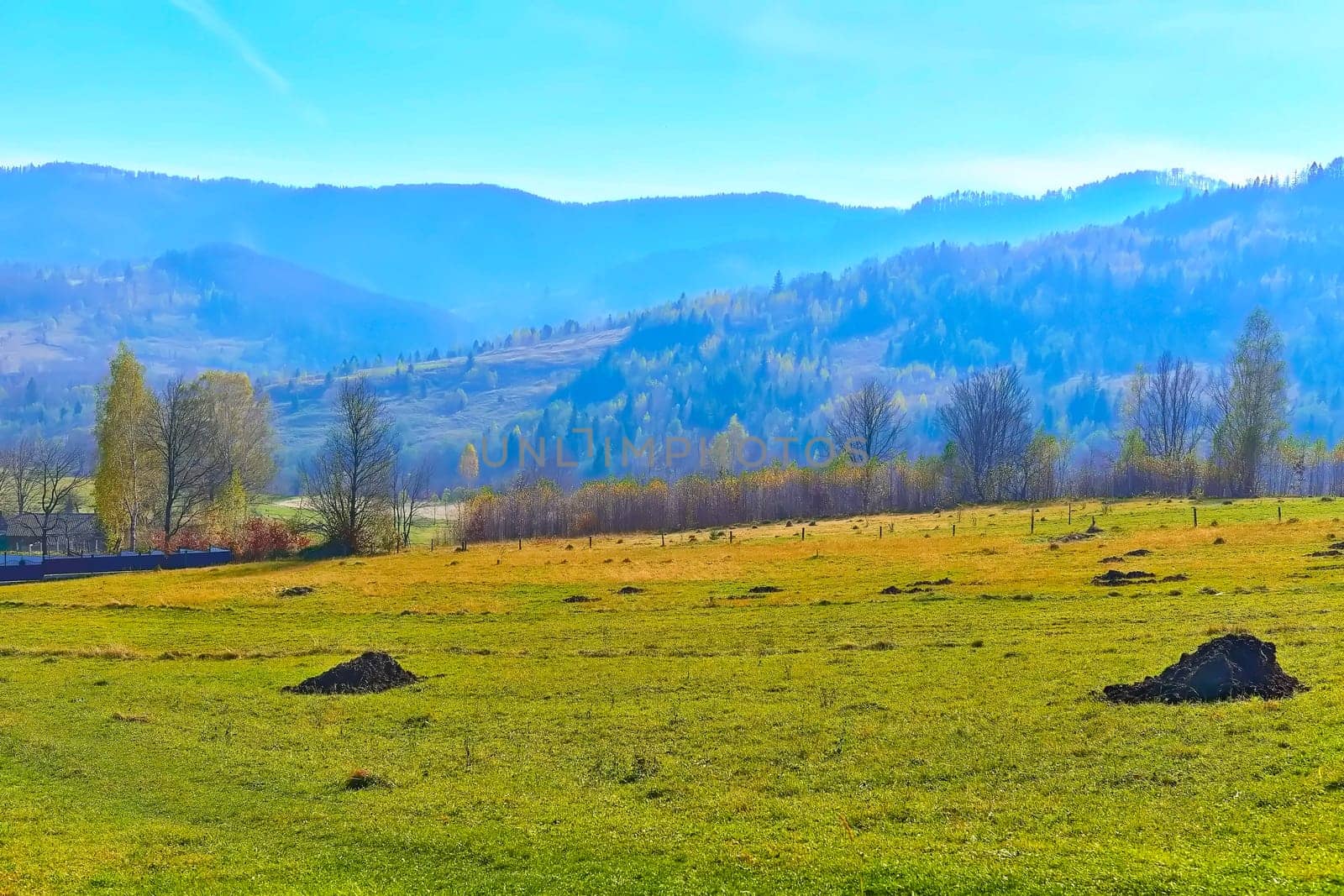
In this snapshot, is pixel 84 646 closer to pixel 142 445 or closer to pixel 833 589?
pixel 833 589

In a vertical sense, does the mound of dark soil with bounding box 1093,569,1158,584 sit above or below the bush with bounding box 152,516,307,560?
below

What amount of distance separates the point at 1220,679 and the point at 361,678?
24346 mm

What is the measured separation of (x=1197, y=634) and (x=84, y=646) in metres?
42.8

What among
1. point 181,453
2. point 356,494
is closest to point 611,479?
point 356,494

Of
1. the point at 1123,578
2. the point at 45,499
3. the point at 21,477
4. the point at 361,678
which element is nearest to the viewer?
the point at 361,678

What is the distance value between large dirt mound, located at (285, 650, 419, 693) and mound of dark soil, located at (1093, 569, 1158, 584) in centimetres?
3124

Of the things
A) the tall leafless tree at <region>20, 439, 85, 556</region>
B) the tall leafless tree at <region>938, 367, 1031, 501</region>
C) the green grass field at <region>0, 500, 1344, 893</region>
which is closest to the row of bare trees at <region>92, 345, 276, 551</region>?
the tall leafless tree at <region>20, 439, 85, 556</region>

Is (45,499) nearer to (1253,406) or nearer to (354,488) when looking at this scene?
(354,488)

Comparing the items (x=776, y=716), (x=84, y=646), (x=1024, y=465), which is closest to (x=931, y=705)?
(x=776, y=716)

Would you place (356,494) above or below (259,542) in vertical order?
above

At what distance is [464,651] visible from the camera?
37.4 meters

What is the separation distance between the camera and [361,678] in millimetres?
30750

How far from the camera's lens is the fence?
7356 centimetres

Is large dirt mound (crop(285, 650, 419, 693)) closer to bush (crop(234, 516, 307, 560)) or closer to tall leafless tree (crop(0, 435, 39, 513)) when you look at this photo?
bush (crop(234, 516, 307, 560))
